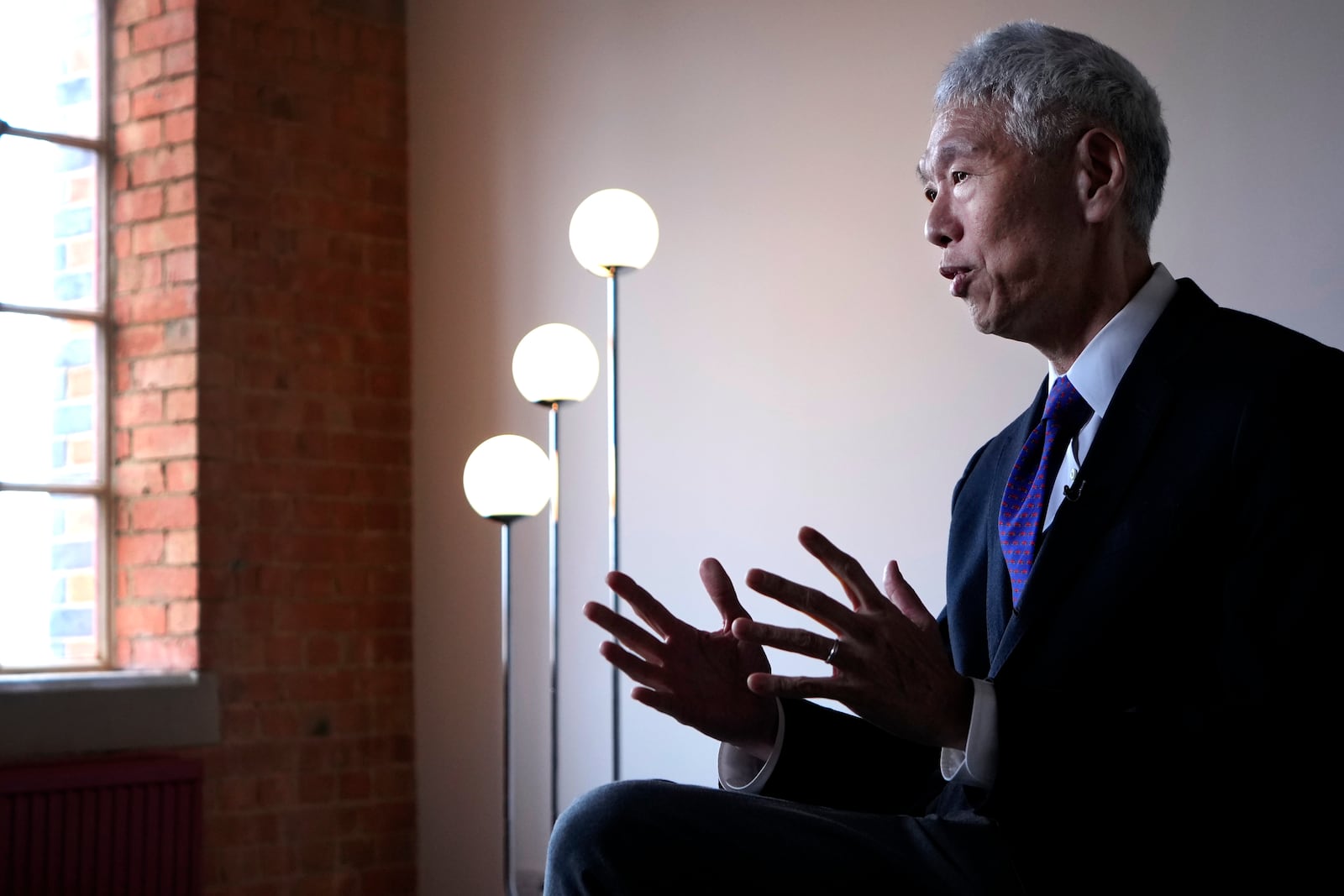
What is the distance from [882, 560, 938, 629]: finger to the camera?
1.67 m

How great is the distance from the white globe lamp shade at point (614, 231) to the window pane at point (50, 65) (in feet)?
A: 6.56

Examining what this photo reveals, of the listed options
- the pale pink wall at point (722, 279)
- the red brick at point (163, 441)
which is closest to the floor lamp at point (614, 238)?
the pale pink wall at point (722, 279)

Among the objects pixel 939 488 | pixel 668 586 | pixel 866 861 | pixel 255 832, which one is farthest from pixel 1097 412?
pixel 255 832

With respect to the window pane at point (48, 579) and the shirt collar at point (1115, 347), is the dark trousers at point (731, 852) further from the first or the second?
the window pane at point (48, 579)

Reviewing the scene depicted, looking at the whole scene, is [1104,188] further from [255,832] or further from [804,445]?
[255,832]

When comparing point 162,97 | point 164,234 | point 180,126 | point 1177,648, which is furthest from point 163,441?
point 1177,648

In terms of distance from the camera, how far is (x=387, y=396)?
4.98m

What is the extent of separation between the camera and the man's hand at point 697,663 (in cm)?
181

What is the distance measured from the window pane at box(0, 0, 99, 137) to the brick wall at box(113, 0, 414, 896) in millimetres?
107

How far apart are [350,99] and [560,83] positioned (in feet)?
2.59

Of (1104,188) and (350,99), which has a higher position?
(350,99)

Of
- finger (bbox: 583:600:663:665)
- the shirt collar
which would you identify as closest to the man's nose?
the shirt collar

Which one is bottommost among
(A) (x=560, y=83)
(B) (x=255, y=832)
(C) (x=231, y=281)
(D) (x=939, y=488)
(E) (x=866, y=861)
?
(B) (x=255, y=832)

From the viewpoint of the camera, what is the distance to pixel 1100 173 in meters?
2.01
